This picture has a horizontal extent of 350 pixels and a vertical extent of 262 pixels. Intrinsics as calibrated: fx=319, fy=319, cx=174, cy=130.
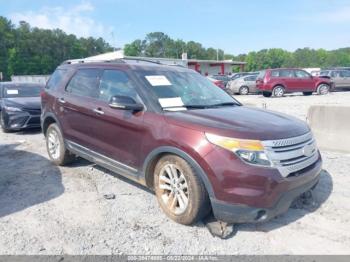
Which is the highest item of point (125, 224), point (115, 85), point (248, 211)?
point (115, 85)

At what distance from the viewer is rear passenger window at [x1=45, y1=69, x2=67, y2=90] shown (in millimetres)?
5716

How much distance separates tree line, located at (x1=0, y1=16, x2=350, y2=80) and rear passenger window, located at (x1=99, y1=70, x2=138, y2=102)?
73.3m

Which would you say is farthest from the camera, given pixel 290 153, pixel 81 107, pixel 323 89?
pixel 323 89

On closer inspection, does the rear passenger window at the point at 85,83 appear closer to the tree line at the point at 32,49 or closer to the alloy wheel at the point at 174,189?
the alloy wheel at the point at 174,189

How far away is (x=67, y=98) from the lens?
526 centimetres

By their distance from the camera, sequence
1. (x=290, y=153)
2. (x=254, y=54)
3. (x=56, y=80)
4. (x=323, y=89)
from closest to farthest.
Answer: (x=290, y=153)
(x=56, y=80)
(x=323, y=89)
(x=254, y=54)

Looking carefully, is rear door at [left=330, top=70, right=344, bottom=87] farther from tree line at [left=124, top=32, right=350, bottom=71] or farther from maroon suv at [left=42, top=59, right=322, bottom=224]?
tree line at [left=124, top=32, right=350, bottom=71]

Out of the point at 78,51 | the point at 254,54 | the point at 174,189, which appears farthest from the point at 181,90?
the point at 254,54

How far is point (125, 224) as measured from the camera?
3631mm

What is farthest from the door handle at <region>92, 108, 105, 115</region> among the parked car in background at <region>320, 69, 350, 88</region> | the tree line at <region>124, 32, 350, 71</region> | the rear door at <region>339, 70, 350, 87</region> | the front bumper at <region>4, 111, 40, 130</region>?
the tree line at <region>124, 32, 350, 71</region>

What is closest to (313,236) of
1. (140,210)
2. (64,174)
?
(140,210)

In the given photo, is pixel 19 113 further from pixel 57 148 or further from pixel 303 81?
pixel 303 81

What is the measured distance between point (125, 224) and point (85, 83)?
7.97ft

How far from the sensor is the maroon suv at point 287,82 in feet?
63.4
